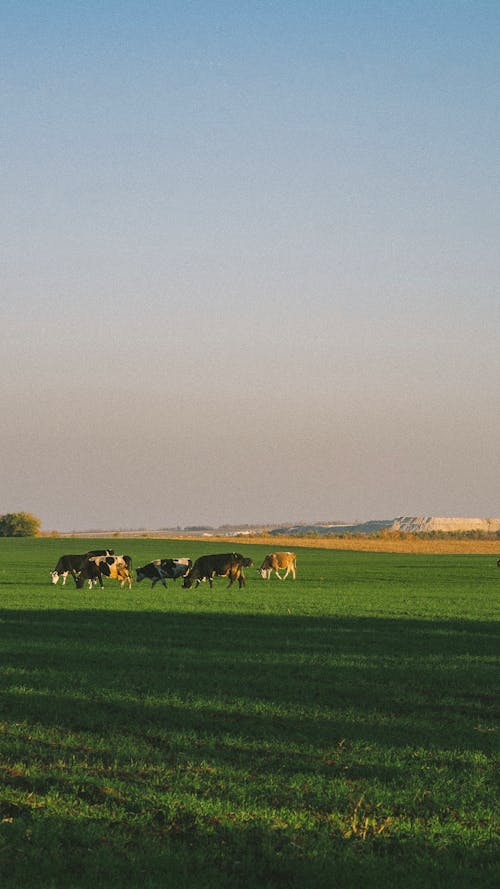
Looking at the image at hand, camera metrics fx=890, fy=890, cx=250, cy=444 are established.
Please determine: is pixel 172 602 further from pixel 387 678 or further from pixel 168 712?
pixel 168 712

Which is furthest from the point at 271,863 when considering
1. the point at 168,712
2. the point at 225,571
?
the point at 225,571

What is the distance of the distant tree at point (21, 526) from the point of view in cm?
13800

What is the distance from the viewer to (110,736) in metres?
10.9

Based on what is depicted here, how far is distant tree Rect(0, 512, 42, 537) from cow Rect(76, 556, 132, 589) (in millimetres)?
99563

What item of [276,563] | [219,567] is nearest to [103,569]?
[219,567]

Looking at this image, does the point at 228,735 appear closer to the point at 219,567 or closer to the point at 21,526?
the point at 219,567

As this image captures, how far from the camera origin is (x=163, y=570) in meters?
43.2

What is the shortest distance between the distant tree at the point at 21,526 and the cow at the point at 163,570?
98.3 metres

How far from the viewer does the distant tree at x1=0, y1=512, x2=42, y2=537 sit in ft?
453

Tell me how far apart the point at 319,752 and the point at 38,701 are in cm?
475

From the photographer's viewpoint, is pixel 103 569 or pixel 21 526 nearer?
pixel 103 569

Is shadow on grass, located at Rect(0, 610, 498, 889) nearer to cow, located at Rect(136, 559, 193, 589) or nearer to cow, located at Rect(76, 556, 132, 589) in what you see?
cow, located at Rect(76, 556, 132, 589)

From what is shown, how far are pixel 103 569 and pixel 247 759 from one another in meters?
32.9

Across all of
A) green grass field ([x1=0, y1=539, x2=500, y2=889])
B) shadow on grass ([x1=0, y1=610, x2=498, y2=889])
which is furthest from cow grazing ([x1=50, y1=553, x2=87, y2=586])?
green grass field ([x1=0, y1=539, x2=500, y2=889])
